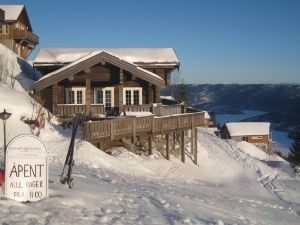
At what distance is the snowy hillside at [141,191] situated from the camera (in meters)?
8.29

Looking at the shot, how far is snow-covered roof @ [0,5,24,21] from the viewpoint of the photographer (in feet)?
161

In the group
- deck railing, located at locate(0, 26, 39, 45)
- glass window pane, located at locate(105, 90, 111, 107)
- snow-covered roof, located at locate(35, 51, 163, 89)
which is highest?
deck railing, located at locate(0, 26, 39, 45)

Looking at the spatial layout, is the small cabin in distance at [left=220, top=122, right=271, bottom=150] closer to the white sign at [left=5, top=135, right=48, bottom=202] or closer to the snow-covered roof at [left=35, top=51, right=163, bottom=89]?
the snow-covered roof at [left=35, top=51, right=163, bottom=89]

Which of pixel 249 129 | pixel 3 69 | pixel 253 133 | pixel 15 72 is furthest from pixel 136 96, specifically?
pixel 249 129

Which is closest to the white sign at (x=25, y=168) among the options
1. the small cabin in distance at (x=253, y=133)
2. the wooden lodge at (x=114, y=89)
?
the wooden lodge at (x=114, y=89)

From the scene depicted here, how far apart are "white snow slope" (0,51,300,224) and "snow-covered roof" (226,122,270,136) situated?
48.6 m

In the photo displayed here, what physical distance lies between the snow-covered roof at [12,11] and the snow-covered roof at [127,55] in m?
20.8

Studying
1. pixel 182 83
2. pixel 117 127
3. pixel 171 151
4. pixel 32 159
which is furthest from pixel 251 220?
pixel 182 83

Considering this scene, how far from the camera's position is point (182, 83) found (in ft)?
192

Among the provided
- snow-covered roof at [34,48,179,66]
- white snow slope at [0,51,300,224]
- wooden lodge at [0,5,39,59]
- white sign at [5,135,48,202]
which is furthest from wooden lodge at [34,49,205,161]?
wooden lodge at [0,5,39,59]

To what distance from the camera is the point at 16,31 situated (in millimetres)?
47344

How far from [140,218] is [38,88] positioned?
61.6 ft

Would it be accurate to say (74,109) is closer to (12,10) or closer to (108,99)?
(108,99)

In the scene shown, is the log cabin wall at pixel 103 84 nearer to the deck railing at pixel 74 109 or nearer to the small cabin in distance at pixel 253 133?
the deck railing at pixel 74 109
